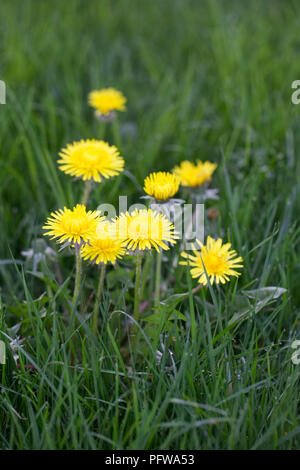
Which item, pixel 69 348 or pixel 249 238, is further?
pixel 249 238

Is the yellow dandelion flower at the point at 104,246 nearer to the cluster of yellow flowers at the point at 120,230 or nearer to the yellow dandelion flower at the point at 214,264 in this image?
the cluster of yellow flowers at the point at 120,230

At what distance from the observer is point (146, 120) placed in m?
2.15

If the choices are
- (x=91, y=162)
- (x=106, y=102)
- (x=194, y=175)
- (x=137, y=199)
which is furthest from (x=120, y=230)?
(x=106, y=102)

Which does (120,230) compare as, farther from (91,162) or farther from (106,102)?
(106,102)

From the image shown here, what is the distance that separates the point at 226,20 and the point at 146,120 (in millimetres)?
1199

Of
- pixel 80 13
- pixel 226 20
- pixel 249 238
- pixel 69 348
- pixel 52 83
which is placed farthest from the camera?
pixel 80 13

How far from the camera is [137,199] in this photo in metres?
1.72

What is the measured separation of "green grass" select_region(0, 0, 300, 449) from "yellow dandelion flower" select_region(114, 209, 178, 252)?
0.41 ft

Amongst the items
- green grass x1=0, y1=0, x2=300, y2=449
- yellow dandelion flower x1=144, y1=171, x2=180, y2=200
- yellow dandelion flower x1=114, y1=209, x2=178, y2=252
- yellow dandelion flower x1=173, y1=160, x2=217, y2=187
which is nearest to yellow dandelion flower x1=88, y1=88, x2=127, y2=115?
green grass x1=0, y1=0, x2=300, y2=449

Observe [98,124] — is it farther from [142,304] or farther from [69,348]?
[69,348]

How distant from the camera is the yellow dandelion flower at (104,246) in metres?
1.02

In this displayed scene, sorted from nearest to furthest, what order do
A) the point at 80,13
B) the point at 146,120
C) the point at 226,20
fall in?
the point at 146,120, the point at 226,20, the point at 80,13

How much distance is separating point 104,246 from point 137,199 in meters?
0.70
